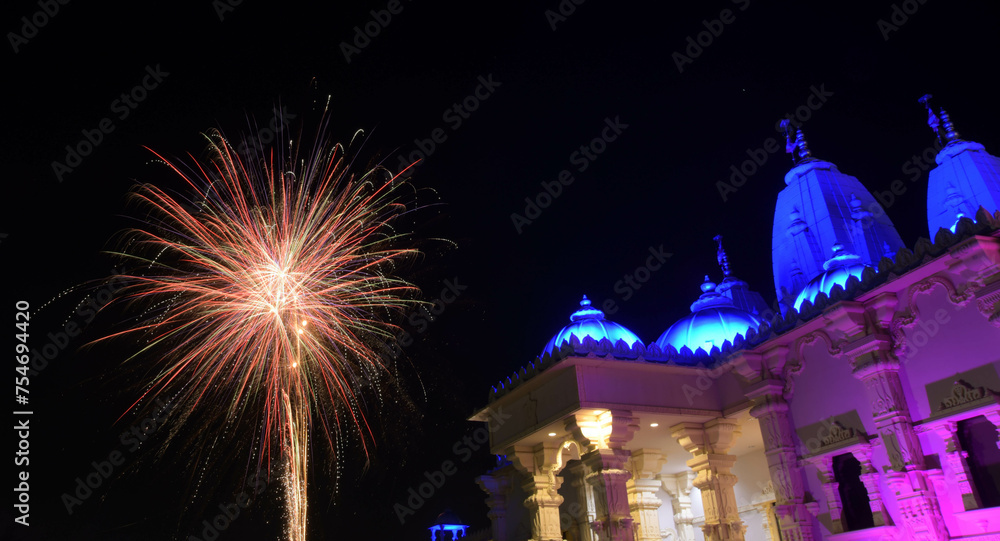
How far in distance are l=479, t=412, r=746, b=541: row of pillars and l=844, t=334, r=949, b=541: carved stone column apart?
337cm

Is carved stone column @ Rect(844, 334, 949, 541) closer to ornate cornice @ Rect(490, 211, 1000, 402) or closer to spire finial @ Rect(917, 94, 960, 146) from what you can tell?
ornate cornice @ Rect(490, 211, 1000, 402)

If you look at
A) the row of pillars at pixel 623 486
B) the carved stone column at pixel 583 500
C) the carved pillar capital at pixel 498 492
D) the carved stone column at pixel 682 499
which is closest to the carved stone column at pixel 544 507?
the row of pillars at pixel 623 486

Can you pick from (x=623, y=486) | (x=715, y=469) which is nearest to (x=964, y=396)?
(x=715, y=469)

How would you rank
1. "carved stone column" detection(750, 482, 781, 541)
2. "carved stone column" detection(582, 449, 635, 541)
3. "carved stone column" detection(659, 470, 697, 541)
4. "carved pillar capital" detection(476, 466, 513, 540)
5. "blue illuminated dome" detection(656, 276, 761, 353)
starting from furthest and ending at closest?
"carved pillar capital" detection(476, 466, 513, 540) → "carved stone column" detection(659, 470, 697, 541) → "carved stone column" detection(750, 482, 781, 541) → "blue illuminated dome" detection(656, 276, 761, 353) → "carved stone column" detection(582, 449, 635, 541)

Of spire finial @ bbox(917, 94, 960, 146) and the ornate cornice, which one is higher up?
spire finial @ bbox(917, 94, 960, 146)

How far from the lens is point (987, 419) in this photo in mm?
10547

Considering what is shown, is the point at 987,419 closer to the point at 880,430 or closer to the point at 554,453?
the point at 880,430

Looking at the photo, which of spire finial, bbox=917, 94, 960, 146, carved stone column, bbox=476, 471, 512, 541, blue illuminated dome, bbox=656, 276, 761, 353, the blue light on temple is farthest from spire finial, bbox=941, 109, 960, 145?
the blue light on temple

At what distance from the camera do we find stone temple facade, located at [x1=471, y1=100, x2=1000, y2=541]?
10.8 meters

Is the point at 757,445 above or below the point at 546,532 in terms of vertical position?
above

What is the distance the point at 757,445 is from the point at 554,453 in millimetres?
4855

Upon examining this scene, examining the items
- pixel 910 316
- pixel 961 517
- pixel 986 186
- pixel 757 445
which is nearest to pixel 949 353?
pixel 910 316

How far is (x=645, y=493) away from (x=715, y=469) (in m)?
3.29

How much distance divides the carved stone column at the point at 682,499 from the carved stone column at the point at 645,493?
98cm
